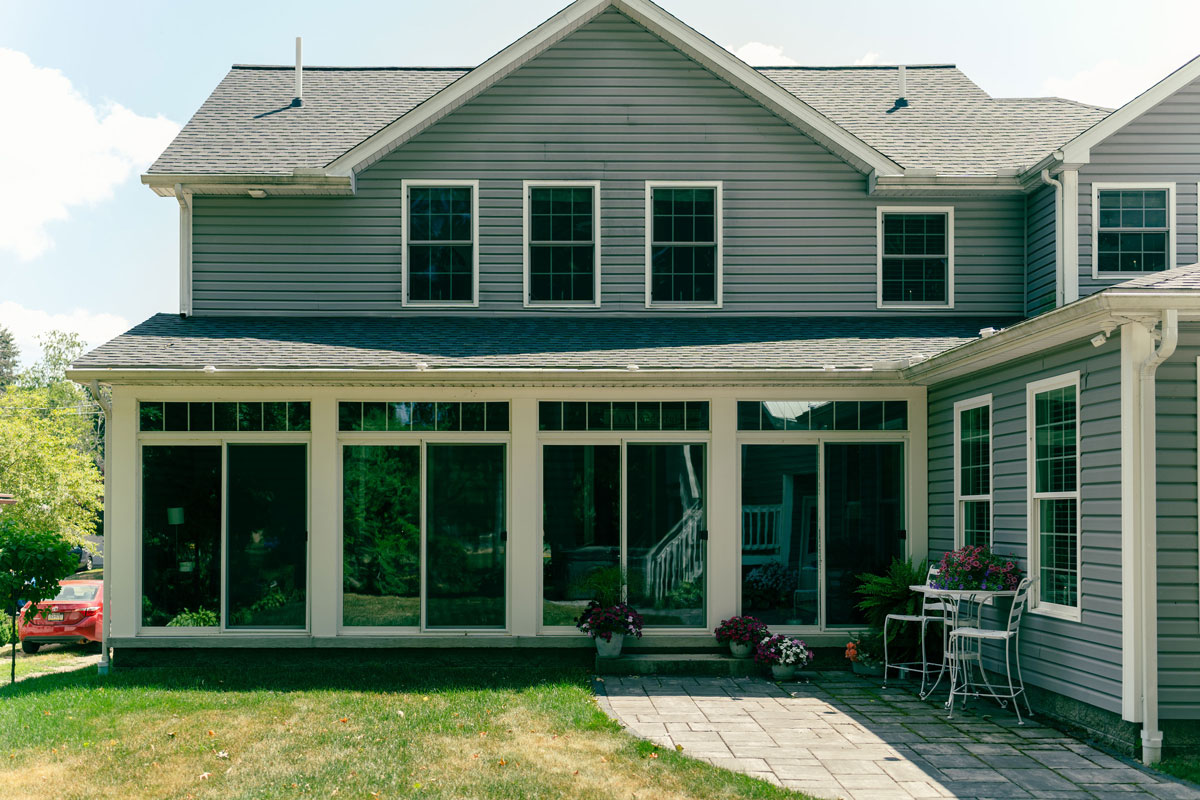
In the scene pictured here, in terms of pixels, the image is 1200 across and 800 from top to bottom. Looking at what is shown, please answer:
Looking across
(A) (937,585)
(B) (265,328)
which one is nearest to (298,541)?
(B) (265,328)

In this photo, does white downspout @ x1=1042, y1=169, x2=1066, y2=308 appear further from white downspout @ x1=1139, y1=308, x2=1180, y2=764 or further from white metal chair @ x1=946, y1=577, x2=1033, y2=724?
white downspout @ x1=1139, y1=308, x2=1180, y2=764

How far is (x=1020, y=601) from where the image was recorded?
8.00 meters

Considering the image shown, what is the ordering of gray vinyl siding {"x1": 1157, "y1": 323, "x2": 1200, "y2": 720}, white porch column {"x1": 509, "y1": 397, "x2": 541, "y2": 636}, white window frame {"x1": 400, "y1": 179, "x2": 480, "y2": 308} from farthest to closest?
1. white window frame {"x1": 400, "y1": 179, "x2": 480, "y2": 308}
2. white porch column {"x1": 509, "y1": 397, "x2": 541, "y2": 636}
3. gray vinyl siding {"x1": 1157, "y1": 323, "x2": 1200, "y2": 720}

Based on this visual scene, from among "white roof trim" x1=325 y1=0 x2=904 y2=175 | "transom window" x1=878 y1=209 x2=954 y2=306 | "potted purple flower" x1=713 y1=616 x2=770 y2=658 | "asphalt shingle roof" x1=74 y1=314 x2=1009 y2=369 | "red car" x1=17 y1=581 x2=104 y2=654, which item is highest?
"white roof trim" x1=325 y1=0 x2=904 y2=175

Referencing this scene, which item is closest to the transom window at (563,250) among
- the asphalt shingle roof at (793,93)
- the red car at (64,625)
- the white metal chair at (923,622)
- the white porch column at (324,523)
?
the asphalt shingle roof at (793,93)

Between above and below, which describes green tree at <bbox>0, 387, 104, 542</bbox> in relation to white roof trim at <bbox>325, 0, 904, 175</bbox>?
below

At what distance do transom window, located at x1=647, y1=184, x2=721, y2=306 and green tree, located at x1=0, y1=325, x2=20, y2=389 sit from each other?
6491 cm

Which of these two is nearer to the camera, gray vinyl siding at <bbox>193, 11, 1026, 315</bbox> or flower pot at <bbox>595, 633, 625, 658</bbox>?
flower pot at <bbox>595, 633, 625, 658</bbox>

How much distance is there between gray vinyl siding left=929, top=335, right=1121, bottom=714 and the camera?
6.84 m

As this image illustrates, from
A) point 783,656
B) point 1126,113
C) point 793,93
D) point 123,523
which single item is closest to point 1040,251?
point 1126,113

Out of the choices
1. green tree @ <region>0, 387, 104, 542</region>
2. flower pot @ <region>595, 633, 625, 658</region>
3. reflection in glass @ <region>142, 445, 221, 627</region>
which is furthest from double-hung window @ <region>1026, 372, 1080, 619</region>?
green tree @ <region>0, 387, 104, 542</region>

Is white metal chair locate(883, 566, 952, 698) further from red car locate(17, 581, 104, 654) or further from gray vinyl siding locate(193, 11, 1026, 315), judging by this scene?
red car locate(17, 581, 104, 654)

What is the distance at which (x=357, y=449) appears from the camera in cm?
1037

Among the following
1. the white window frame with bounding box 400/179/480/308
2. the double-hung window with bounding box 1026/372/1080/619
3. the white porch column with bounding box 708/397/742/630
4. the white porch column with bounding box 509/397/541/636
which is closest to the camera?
the double-hung window with bounding box 1026/372/1080/619
